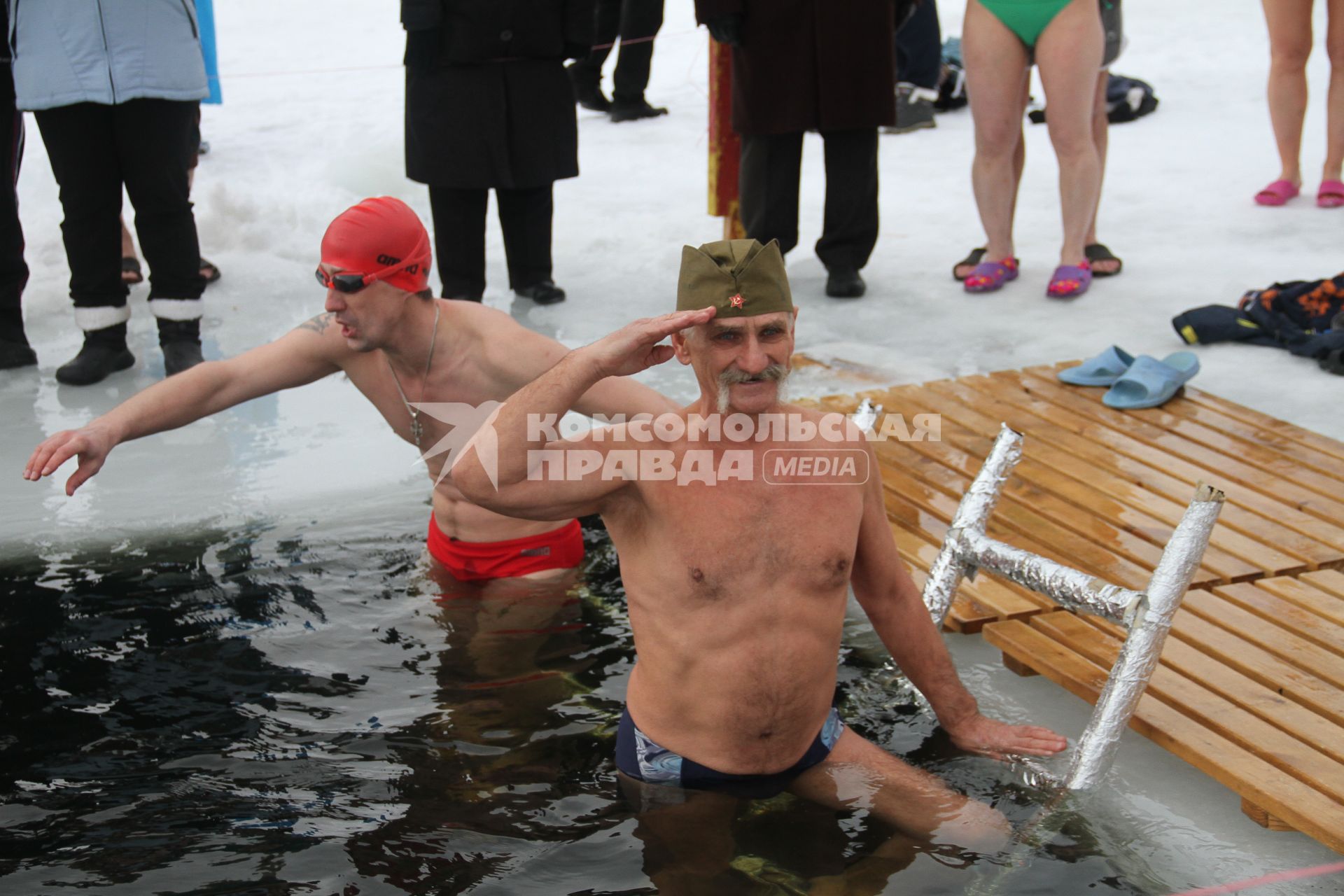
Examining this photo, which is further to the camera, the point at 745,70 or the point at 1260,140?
the point at 1260,140

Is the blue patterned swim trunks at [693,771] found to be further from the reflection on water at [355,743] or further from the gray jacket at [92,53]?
the gray jacket at [92,53]

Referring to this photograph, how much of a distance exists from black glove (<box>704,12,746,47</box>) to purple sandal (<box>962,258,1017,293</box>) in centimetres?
156

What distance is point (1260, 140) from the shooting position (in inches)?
355

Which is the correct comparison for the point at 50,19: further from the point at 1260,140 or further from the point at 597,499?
the point at 1260,140

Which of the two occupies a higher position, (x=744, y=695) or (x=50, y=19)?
(x=50, y=19)

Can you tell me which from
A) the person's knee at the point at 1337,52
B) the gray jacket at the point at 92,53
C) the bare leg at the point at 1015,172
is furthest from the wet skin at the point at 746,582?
the person's knee at the point at 1337,52

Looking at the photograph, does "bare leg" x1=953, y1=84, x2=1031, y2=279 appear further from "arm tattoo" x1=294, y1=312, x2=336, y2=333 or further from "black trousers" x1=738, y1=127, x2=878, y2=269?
"arm tattoo" x1=294, y1=312, x2=336, y2=333

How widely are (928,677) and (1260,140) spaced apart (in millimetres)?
7406

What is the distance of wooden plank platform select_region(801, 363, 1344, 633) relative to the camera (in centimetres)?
374

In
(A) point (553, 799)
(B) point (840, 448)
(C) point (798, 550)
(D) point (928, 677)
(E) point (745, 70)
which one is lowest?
(A) point (553, 799)

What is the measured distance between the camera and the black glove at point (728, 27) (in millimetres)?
6059

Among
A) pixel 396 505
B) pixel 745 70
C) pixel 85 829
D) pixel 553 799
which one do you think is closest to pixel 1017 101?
pixel 745 70

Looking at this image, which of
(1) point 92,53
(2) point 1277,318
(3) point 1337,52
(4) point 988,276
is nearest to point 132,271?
(1) point 92,53

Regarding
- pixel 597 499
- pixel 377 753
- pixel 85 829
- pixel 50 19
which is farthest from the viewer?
pixel 50 19
